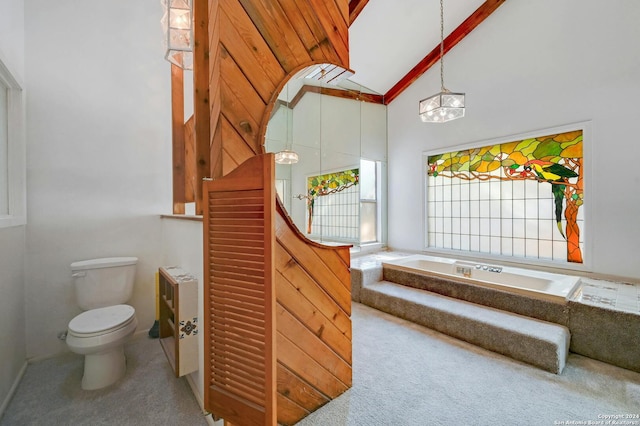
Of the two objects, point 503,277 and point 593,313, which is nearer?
point 593,313

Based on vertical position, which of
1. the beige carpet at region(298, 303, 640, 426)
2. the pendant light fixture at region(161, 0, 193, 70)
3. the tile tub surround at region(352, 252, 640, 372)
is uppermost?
the pendant light fixture at region(161, 0, 193, 70)

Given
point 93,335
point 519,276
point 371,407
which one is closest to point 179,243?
point 93,335

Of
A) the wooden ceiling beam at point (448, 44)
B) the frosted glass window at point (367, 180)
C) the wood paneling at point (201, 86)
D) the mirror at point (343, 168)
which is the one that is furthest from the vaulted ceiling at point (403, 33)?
the wood paneling at point (201, 86)

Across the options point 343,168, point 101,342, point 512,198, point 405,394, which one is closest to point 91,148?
point 101,342

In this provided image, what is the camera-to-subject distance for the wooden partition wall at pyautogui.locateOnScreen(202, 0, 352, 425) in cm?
110

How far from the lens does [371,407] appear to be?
1.57 m

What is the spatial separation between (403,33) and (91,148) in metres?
4.00

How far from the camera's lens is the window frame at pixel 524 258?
115 inches

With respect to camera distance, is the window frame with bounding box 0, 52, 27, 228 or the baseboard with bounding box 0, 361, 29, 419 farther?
the window frame with bounding box 0, 52, 27, 228

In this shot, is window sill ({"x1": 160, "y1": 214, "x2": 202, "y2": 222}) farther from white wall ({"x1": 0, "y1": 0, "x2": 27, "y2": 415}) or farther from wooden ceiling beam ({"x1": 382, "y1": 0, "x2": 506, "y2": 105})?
wooden ceiling beam ({"x1": 382, "y1": 0, "x2": 506, "y2": 105})

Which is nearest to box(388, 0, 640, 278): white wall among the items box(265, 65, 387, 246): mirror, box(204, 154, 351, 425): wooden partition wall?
box(265, 65, 387, 246): mirror

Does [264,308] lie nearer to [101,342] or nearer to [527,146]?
[101,342]

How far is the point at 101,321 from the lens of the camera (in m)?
1.83

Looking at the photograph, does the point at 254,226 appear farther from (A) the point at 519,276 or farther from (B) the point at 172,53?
(A) the point at 519,276
